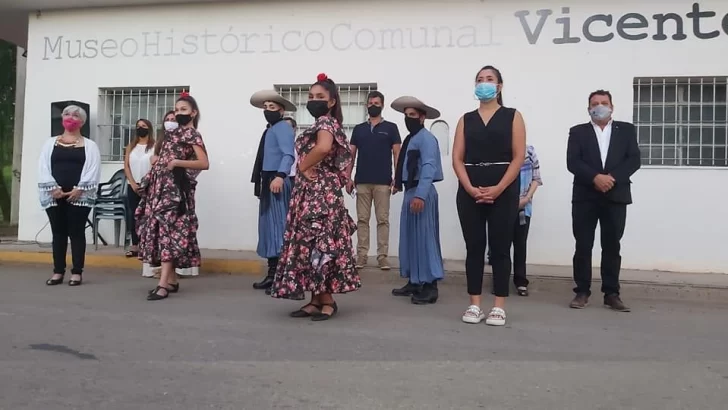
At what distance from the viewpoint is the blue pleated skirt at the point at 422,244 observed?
572 cm

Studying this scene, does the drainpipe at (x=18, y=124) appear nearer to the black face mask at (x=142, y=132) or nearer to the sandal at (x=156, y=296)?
the black face mask at (x=142, y=132)

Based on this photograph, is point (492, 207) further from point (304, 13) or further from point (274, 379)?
point (304, 13)

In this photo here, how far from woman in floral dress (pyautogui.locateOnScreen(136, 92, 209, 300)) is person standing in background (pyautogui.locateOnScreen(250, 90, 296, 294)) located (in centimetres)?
66

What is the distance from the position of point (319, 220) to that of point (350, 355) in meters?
1.20

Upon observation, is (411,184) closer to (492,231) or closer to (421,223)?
(421,223)

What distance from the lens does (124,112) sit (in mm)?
9375

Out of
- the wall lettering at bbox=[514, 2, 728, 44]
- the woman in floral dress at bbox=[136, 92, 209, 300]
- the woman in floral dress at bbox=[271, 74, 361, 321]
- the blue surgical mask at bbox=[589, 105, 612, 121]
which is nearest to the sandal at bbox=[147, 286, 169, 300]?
Result: the woman in floral dress at bbox=[136, 92, 209, 300]

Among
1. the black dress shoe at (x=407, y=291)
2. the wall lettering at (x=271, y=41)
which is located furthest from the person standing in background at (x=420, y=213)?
the wall lettering at (x=271, y=41)

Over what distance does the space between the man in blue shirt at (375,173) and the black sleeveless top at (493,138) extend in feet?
7.35

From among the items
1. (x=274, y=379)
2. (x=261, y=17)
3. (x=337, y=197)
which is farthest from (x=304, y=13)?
(x=274, y=379)

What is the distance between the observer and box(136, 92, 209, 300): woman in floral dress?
5.79 m

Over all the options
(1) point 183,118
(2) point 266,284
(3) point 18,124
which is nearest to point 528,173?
(2) point 266,284

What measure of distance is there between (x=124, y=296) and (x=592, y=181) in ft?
14.0

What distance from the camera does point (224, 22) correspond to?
346 inches
